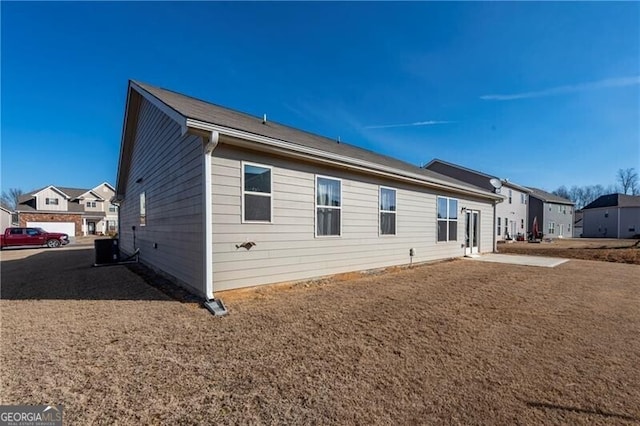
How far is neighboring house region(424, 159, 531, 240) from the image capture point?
2670cm

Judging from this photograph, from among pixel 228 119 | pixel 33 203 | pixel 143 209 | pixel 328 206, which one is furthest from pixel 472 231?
pixel 33 203

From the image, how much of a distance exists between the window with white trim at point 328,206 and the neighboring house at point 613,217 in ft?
157

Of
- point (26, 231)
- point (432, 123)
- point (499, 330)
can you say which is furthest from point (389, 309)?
point (26, 231)

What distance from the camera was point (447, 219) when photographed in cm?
1152

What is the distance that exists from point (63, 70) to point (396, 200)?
1201cm

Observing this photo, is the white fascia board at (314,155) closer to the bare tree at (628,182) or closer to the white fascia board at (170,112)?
the white fascia board at (170,112)

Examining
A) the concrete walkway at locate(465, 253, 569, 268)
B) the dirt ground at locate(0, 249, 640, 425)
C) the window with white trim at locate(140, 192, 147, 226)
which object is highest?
the window with white trim at locate(140, 192, 147, 226)

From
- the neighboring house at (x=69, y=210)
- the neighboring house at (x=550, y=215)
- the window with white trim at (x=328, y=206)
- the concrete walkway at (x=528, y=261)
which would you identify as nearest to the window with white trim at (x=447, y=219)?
the concrete walkway at (x=528, y=261)

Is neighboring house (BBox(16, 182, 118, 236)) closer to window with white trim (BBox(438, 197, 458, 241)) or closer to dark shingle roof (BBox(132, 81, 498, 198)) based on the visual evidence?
dark shingle roof (BBox(132, 81, 498, 198))

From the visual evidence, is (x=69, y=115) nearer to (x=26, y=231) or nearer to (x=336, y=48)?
(x=26, y=231)

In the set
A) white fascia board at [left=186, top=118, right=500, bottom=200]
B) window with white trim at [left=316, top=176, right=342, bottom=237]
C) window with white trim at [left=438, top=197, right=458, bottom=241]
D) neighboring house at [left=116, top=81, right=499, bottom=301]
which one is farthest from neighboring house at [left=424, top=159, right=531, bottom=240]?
window with white trim at [left=316, top=176, right=342, bottom=237]

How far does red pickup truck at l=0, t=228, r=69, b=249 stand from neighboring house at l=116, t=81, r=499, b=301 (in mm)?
15441

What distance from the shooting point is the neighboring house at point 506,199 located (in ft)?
87.6

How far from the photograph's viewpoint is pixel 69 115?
47.3ft
